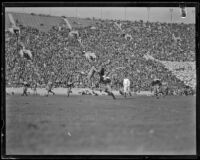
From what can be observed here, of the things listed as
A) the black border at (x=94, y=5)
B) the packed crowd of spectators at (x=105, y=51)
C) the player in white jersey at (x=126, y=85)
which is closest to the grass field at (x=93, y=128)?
the black border at (x=94, y=5)

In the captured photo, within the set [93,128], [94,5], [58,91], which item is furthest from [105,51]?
[93,128]

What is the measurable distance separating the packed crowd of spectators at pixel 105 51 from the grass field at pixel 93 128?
1.40ft

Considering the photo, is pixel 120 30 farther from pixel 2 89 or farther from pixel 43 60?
pixel 2 89

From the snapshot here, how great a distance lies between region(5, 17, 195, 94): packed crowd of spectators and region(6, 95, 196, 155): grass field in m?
0.43

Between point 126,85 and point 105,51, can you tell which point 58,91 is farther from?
point 126,85

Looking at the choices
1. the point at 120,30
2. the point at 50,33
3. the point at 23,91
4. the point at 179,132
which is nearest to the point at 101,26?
the point at 120,30

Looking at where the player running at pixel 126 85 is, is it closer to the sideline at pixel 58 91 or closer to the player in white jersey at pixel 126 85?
the player in white jersey at pixel 126 85

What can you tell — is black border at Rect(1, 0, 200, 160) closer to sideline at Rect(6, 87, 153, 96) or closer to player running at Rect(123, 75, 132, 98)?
sideline at Rect(6, 87, 153, 96)

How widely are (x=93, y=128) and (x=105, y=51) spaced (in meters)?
1.27

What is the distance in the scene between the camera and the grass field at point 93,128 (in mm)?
6656

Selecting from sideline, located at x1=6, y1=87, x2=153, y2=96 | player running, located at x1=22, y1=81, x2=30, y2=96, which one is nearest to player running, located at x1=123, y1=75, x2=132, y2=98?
sideline, located at x1=6, y1=87, x2=153, y2=96

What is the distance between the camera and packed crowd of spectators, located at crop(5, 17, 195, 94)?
6836 mm

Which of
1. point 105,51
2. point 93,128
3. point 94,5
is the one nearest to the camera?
point 93,128

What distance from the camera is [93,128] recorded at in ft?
21.9
